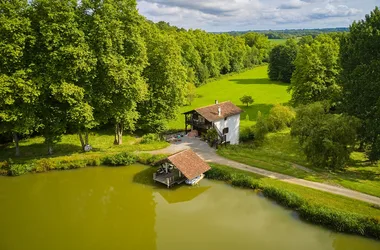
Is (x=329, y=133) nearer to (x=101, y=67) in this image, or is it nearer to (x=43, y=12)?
(x=101, y=67)

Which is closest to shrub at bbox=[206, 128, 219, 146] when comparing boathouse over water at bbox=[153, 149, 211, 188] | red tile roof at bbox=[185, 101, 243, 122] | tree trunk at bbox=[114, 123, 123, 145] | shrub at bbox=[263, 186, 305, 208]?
red tile roof at bbox=[185, 101, 243, 122]

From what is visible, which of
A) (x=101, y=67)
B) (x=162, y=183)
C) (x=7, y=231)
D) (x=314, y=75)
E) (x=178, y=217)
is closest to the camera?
(x=7, y=231)

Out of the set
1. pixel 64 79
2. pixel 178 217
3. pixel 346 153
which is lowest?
pixel 178 217

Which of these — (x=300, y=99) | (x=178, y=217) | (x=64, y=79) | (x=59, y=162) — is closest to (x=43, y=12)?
(x=64, y=79)

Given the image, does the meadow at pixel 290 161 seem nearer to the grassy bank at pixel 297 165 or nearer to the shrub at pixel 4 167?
the grassy bank at pixel 297 165

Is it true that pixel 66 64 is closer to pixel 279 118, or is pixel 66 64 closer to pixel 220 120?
pixel 220 120

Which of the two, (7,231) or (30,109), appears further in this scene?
(30,109)

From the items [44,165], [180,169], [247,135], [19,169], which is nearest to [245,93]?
[247,135]
